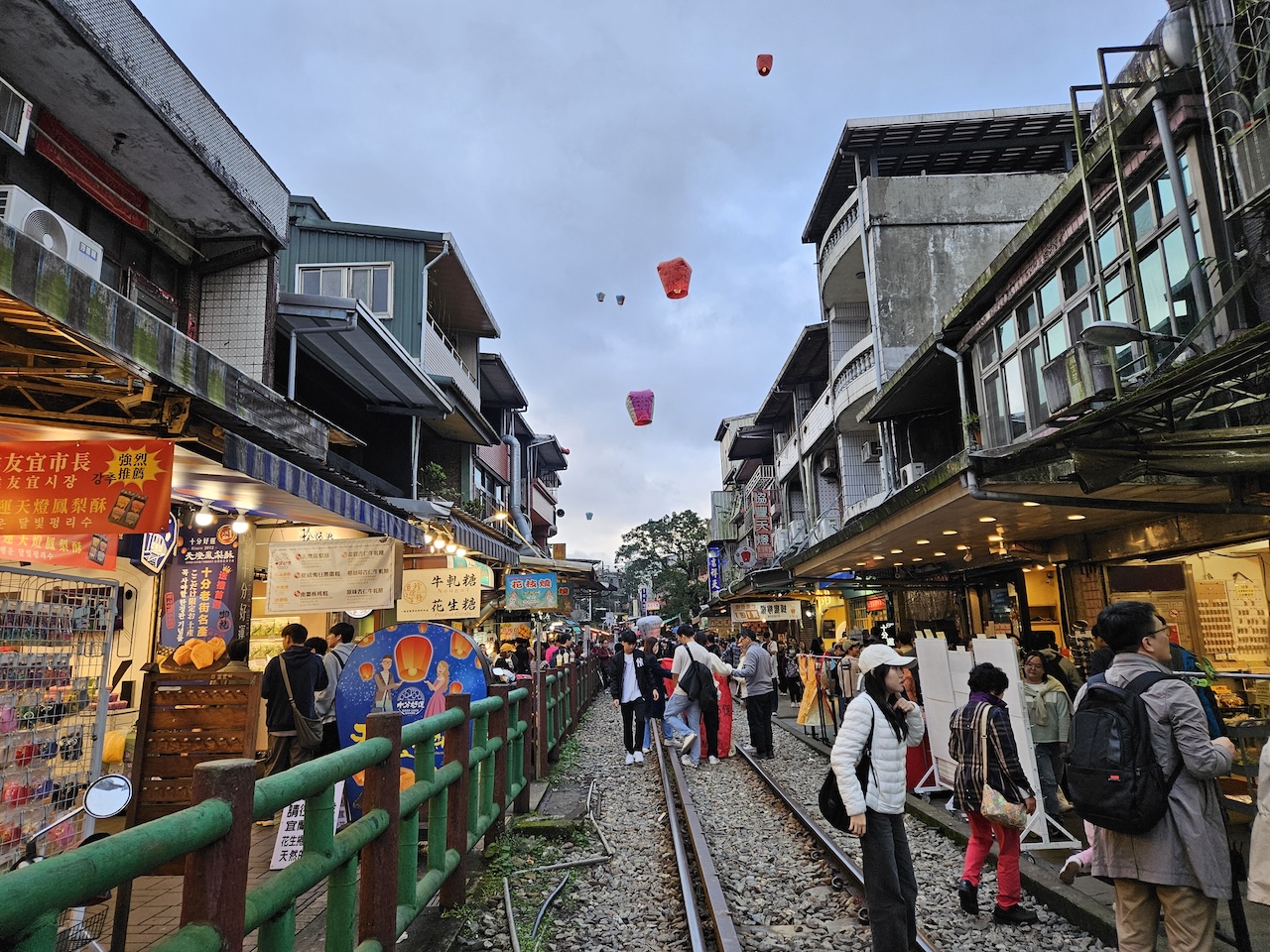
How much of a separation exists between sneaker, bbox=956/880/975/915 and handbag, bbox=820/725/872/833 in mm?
1545

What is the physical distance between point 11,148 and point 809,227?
22.0 meters

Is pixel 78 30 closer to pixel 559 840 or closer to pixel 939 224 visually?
pixel 559 840

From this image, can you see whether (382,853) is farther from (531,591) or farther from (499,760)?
(531,591)

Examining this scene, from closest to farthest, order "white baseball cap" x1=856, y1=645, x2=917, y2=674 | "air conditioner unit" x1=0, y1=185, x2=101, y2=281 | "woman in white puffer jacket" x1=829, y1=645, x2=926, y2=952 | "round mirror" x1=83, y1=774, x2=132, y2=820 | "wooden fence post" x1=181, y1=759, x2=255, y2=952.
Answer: "wooden fence post" x1=181, y1=759, x2=255, y2=952 < "round mirror" x1=83, y1=774, x2=132, y2=820 < "woman in white puffer jacket" x1=829, y1=645, x2=926, y2=952 < "white baseball cap" x1=856, y1=645, x2=917, y2=674 < "air conditioner unit" x1=0, y1=185, x2=101, y2=281

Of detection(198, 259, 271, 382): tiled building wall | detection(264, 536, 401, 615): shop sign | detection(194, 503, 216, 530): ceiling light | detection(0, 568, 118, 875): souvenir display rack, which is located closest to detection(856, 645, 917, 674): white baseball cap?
detection(0, 568, 118, 875): souvenir display rack

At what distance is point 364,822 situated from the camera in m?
3.49

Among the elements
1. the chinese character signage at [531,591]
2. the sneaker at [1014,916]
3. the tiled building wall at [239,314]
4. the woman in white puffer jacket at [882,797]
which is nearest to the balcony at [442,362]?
the chinese character signage at [531,591]

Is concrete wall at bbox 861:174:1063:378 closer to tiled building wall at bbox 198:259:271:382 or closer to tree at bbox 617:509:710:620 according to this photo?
tiled building wall at bbox 198:259:271:382

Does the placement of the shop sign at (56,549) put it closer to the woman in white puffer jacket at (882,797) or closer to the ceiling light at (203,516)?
the ceiling light at (203,516)

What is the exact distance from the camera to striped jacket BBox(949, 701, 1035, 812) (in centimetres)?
508

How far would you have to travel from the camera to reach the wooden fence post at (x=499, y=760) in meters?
6.49

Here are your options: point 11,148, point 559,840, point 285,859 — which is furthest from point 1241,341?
point 11,148

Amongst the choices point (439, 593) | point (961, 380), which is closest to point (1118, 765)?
point (439, 593)

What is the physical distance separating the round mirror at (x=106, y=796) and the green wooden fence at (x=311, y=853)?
1.67 feet
